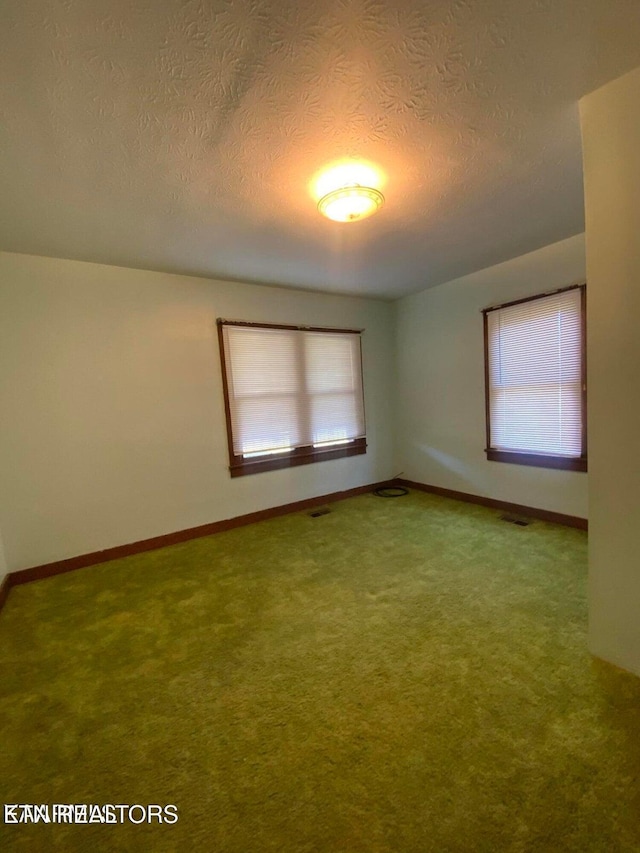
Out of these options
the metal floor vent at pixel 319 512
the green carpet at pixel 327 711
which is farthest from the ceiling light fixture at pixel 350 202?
the metal floor vent at pixel 319 512

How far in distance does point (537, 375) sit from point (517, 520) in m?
1.37

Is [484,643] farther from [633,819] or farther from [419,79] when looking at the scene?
[419,79]

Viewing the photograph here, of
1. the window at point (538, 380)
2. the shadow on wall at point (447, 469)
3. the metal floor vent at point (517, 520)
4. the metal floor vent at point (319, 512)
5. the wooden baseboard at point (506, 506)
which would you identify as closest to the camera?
the window at point (538, 380)

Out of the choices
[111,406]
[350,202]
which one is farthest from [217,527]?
[350,202]

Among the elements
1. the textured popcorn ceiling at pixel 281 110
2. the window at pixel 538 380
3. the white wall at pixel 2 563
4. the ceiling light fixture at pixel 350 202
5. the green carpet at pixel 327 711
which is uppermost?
the textured popcorn ceiling at pixel 281 110

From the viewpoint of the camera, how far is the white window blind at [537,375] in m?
3.08

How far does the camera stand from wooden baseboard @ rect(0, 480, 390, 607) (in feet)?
9.14

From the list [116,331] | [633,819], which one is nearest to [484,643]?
[633,819]

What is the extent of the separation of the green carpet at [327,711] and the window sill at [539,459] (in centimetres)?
82

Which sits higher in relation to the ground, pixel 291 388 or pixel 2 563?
pixel 291 388

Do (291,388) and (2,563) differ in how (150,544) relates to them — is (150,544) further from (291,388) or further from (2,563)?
(291,388)

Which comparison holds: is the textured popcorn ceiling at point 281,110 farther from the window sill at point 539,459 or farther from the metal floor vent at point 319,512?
the metal floor vent at point 319,512

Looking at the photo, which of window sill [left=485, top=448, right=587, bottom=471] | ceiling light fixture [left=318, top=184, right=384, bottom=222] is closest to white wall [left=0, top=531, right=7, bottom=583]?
ceiling light fixture [left=318, top=184, right=384, bottom=222]

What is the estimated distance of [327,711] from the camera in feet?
4.86
